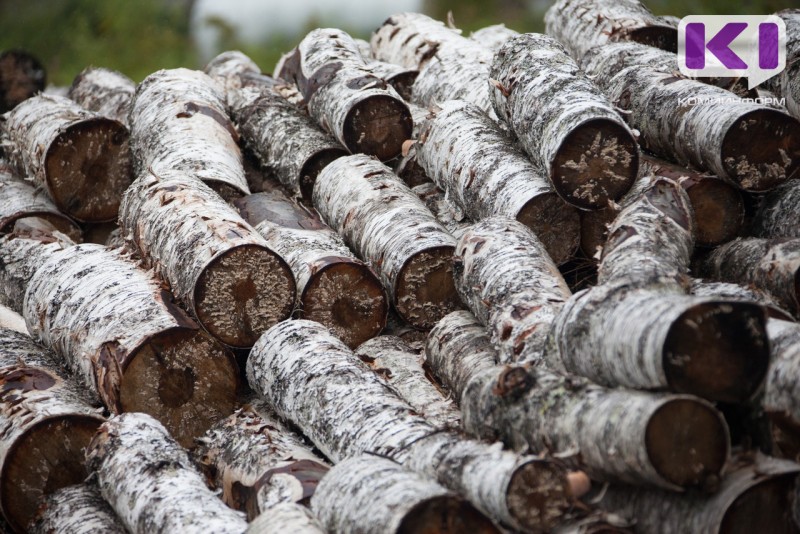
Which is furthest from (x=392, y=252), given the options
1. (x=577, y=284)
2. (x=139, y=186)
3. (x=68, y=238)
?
(x=68, y=238)

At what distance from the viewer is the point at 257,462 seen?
4.43 m

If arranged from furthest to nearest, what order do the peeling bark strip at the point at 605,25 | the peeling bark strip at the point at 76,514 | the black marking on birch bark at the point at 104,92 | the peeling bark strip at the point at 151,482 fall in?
the black marking on birch bark at the point at 104,92 < the peeling bark strip at the point at 605,25 < the peeling bark strip at the point at 76,514 < the peeling bark strip at the point at 151,482

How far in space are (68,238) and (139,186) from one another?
1.11 m

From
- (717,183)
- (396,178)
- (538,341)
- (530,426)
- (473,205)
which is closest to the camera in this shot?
(530,426)

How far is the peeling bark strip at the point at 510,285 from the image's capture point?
447cm

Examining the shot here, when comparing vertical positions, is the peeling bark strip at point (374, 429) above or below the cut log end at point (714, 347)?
below

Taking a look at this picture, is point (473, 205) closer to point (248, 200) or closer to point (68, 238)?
point (248, 200)

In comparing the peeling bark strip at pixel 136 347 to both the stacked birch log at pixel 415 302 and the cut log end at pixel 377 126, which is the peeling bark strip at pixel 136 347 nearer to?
the stacked birch log at pixel 415 302

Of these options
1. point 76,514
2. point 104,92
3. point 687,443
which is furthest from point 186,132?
point 687,443

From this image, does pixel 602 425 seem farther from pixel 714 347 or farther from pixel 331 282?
pixel 331 282

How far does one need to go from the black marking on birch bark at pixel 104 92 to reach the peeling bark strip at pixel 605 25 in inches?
152

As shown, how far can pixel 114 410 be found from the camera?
15.9 ft

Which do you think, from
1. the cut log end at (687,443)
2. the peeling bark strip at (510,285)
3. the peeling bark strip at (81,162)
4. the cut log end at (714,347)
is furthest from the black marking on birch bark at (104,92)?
the cut log end at (687,443)

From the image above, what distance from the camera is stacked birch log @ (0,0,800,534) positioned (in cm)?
348
